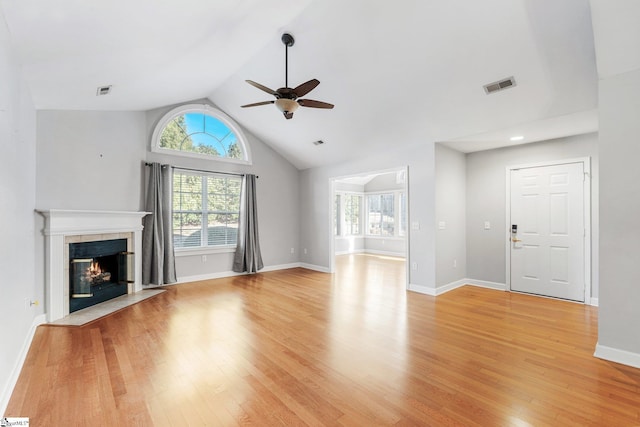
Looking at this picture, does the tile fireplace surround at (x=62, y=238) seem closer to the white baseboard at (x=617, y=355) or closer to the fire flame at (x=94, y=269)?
the fire flame at (x=94, y=269)

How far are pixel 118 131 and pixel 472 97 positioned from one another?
5418mm

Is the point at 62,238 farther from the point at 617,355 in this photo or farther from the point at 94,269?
the point at 617,355

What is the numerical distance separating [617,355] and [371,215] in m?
8.17

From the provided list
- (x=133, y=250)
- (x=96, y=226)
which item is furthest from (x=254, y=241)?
(x=96, y=226)

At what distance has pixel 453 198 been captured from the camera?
5383mm

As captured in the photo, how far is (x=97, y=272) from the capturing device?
4543 millimetres

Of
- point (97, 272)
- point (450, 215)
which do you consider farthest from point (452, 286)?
point (97, 272)

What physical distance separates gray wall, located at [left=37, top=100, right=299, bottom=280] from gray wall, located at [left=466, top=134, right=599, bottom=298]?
14.1 ft

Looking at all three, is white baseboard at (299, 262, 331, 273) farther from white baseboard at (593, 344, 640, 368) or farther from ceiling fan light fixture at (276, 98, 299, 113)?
white baseboard at (593, 344, 640, 368)

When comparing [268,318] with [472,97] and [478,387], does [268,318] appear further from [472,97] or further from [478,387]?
[472,97]

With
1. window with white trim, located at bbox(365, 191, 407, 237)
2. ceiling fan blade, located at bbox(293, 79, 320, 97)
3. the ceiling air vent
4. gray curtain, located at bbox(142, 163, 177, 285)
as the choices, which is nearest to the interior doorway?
window with white trim, located at bbox(365, 191, 407, 237)

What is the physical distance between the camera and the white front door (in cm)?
449

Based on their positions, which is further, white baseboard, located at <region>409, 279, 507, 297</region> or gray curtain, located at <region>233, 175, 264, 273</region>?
gray curtain, located at <region>233, 175, 264, 273</region>

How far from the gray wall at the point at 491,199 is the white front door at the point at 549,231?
0.18m
